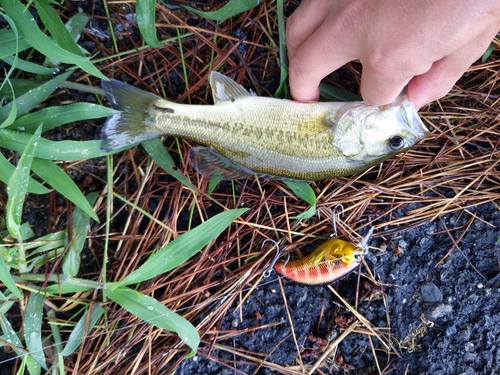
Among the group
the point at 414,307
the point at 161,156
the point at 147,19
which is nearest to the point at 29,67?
the point at 147,19

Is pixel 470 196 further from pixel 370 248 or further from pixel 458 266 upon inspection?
pixel 370 248

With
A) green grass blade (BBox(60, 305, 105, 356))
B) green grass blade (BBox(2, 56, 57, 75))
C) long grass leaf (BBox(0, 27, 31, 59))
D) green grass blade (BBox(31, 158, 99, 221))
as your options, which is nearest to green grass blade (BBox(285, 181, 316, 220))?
green grass blade (BBox(31, 158, 99, 221))

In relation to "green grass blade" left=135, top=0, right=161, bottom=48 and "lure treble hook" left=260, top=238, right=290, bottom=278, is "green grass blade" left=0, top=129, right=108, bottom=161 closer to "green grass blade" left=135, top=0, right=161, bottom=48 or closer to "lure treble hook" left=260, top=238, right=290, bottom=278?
"green grass blade" left=135, top=0, right=161, bottom=48

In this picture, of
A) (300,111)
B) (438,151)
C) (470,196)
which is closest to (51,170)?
(300,111)

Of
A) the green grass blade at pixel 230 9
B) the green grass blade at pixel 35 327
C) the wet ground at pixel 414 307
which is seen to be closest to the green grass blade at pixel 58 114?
the green grass blade at pixel 230 9

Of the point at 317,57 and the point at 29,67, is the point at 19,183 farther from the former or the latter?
the point at 317,57

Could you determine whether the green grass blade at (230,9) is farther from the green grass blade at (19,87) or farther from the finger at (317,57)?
the green grass blade at (19,87)
